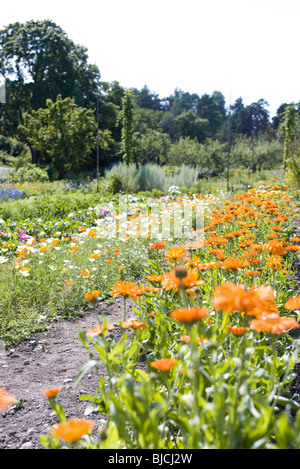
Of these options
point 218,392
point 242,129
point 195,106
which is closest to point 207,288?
point 218,392

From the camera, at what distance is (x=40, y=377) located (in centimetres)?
217

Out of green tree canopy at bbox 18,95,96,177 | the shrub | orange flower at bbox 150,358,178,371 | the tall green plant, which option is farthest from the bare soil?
the tall green plant

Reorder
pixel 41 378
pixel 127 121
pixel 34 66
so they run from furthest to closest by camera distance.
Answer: pixel 34 66
pixel 127 121
pixel 41 378

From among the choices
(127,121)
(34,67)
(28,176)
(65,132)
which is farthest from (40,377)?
(34,67)

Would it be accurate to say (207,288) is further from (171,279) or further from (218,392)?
(218,392)

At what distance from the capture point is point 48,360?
7.83 feet

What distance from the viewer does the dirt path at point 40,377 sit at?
1.70 m

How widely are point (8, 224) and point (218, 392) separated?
5076mm

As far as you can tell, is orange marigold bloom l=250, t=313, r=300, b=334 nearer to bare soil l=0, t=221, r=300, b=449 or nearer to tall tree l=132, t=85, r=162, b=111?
bare soil l=0, t=221, r=300, b=449

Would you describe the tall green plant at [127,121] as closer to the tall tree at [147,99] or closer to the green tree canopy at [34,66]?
the green tree canopy at [34,66]

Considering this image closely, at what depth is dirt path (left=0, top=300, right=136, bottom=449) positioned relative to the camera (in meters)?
1.70

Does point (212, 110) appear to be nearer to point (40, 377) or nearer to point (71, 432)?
point (40, 377)

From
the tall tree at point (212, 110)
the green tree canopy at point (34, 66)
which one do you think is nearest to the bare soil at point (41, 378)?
the green tree canopy at point (34, 66)

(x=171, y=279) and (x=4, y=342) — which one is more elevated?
(x=171, y=279)
